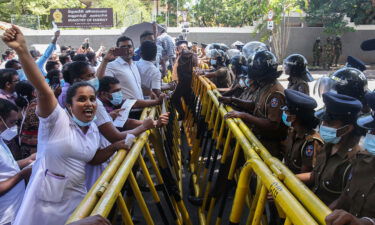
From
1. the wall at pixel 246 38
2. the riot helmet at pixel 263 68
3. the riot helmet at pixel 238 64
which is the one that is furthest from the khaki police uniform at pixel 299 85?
the wall at pixel 246 38

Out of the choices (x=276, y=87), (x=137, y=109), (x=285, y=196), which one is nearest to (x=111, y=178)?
(x=285, y=196)

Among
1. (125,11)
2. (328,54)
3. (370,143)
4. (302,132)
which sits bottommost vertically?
(328,54)

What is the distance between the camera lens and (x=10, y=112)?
10.8 feet

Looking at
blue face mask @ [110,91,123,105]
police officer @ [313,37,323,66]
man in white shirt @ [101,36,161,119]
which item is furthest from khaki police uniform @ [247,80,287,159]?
police officer @ [313,37,323,66]

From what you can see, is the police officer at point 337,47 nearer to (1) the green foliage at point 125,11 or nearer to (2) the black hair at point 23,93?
(1) the green foliage at point 125,11

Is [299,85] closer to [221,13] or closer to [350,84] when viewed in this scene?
[350,84]

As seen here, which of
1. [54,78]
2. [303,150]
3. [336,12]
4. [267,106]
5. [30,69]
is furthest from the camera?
[336,12]

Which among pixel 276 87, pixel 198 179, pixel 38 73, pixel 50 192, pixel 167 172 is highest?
pixel 38 73

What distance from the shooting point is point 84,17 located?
1051 inches

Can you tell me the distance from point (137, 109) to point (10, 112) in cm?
160

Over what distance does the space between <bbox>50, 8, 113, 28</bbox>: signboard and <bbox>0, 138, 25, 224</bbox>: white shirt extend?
25345 mm

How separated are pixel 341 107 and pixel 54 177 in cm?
195

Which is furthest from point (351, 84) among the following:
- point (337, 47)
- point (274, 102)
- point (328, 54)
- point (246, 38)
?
point (246, 38)

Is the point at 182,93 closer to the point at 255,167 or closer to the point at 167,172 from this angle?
the point at 167,172
